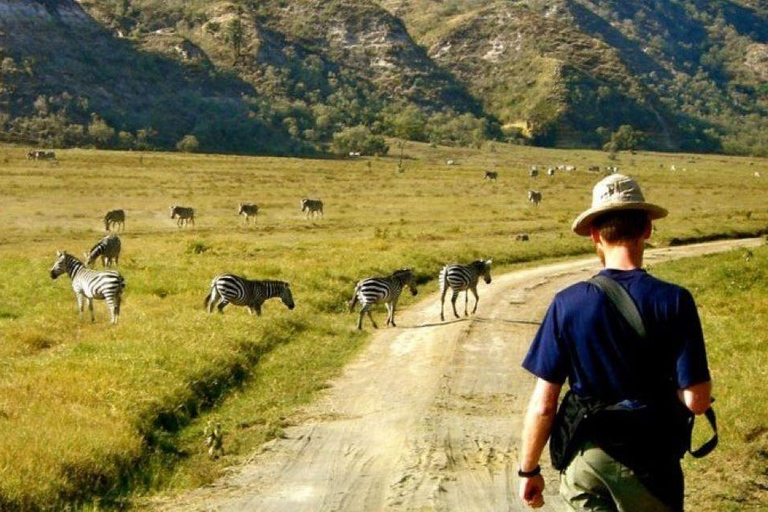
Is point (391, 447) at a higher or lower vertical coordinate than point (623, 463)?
lower

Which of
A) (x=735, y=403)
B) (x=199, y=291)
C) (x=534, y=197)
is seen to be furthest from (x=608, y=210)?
(x=534, y=197)

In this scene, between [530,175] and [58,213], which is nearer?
[58,213]

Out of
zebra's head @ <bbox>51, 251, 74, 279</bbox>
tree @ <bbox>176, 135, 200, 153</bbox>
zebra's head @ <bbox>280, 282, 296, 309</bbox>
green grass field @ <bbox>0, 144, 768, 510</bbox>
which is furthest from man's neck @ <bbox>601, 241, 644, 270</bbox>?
tree @ <bbox>176, 135, 200, 153</bbox>

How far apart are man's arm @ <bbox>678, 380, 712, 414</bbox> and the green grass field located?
564 cm

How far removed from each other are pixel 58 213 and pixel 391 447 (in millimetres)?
45311

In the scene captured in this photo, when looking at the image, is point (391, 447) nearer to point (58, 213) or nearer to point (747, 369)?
point (747, 369)

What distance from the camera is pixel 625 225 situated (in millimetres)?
5578

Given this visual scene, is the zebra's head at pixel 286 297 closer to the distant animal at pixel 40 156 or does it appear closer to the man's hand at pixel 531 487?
the man's hand at pixel 531 487

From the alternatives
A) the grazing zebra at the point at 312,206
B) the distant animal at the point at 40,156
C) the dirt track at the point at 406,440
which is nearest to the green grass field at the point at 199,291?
the dirt track at the point at 406,440

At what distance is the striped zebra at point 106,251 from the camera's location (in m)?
33.8

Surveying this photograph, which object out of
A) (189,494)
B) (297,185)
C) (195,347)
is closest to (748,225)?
(297,185)

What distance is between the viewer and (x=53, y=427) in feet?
36.8

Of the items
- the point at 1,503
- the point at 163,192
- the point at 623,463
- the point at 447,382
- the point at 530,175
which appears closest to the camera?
the point at 623,463

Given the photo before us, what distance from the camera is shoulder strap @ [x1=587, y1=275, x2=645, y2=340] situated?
518 cm
